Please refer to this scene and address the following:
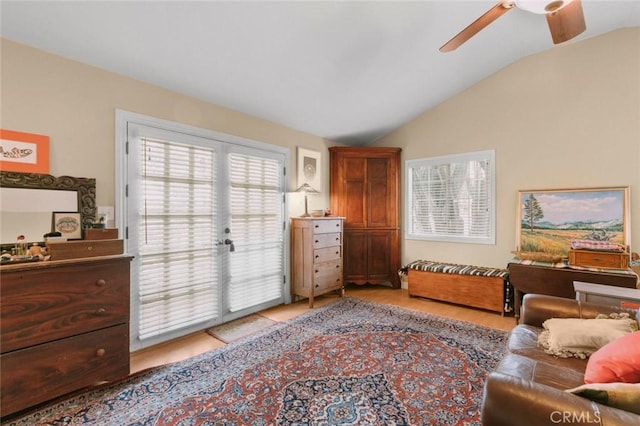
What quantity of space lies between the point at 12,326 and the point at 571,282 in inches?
176

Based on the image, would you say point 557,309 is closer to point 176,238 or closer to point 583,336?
point 583,336

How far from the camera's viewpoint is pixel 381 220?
4.63m

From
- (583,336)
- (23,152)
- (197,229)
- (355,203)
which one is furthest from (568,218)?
(23,152)

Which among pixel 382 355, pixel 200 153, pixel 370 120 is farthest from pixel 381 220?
pixel 200 153

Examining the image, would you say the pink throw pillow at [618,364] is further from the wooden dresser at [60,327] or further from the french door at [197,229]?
the french door at [197,229]

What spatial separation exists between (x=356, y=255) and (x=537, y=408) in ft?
12.0

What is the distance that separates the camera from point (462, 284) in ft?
12.3

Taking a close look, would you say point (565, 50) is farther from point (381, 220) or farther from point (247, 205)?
point (247, 205)

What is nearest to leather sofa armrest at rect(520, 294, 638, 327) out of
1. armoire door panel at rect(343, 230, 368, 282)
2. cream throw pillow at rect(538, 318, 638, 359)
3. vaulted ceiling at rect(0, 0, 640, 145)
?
cream throw pillow at rect(538, 318, 638, 359)

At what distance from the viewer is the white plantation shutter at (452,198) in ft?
13.1

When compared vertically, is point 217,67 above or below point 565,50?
below

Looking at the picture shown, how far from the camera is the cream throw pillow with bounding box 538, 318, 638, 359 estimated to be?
1.61 metres

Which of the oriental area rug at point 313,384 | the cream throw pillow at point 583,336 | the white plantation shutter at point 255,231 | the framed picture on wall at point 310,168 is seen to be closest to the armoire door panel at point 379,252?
the framed picture on wall at point 310,168

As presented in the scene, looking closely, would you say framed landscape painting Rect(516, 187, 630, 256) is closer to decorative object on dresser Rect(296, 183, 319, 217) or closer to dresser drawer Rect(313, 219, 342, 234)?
dresser drawer Rect(313, 219, 342, 234)
